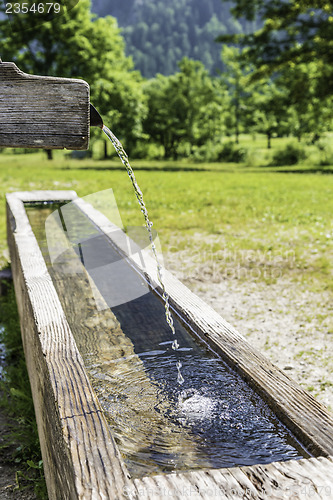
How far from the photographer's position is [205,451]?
1.96 meters

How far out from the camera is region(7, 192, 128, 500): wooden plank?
132 cm

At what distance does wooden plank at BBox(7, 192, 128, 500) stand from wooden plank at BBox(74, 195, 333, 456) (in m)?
0.65

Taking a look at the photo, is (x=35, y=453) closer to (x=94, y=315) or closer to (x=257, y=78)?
(x=94, y=315)

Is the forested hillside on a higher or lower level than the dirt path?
higher

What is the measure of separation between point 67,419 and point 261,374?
32.8 inches

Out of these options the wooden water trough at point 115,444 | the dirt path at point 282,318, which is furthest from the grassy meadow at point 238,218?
the wooden water trough at point 115,444

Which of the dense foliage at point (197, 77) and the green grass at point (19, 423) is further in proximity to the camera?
the dense foliage at point (197, 77)

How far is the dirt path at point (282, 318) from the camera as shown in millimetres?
3572

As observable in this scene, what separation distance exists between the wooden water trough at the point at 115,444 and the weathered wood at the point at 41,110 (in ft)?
2.92

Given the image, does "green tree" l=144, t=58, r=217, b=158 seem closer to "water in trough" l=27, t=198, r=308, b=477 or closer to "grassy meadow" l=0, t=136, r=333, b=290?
"grassy meadow" l=0, t=136, r=333, b=290

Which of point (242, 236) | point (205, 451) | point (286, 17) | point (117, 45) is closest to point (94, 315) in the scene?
point (205, 451)

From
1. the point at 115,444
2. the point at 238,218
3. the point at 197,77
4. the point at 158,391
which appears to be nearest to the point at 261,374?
the point at 158,391

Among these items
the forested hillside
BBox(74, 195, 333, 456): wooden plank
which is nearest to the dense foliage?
BBox(74, 195, 333, 456): wooden plank

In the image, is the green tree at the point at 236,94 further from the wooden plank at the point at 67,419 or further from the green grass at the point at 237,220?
the wooden plank at the point at 67,419
